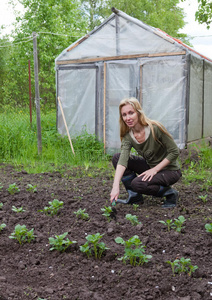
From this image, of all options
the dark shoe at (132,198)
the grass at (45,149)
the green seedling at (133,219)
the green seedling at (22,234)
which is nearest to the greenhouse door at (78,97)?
the grass at (45,149)

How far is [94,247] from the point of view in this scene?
8.15 feet

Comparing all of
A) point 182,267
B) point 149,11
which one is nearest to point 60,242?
point 182,267

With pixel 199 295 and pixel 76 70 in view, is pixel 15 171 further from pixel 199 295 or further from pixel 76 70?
pixel 199 295

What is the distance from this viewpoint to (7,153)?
7.18 metres

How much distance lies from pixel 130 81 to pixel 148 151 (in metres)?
4.12

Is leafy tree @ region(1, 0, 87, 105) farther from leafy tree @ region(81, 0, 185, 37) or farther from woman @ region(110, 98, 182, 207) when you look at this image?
woman @ region(110, 98, 182, 207)

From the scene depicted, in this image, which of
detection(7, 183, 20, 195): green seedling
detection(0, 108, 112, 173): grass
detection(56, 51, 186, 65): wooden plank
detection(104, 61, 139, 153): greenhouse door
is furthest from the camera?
detection(104, 61, 139, 153): greenhouse door

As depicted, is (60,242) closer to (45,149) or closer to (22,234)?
(22,234)

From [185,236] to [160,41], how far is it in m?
4.98

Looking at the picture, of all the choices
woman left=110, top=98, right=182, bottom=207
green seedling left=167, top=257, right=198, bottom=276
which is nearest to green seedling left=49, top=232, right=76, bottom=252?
green seedling left=167, top=257, right=198, bottom=276

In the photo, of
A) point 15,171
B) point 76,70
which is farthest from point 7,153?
point 76,70

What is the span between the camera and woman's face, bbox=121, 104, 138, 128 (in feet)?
11.0

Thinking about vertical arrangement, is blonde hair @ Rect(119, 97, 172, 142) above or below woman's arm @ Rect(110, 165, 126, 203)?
above

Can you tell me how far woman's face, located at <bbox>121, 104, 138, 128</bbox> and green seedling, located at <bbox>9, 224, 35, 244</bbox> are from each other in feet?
4.27
